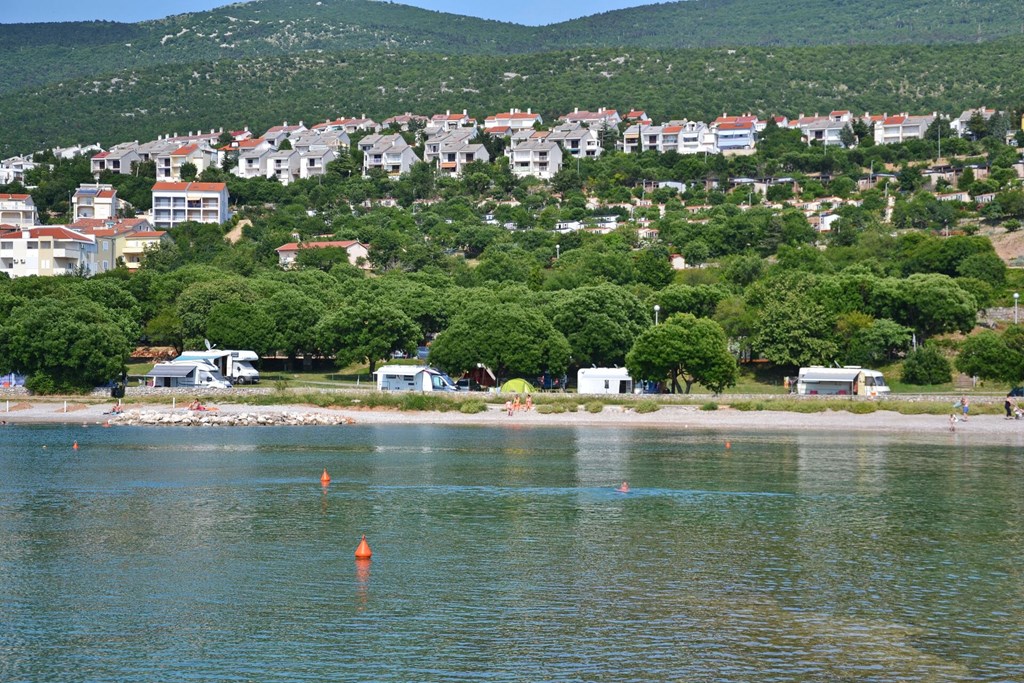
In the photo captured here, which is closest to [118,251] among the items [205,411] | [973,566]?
[205,411]

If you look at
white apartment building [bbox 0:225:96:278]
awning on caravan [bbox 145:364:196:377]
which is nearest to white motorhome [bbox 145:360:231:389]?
awning on caravan [bbox 145:364:196:377]

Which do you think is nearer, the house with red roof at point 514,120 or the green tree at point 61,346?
the green tree at point 61,346

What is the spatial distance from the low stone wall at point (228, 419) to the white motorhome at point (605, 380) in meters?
13.7

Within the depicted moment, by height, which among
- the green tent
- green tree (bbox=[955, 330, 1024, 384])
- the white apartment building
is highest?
the white apartment building

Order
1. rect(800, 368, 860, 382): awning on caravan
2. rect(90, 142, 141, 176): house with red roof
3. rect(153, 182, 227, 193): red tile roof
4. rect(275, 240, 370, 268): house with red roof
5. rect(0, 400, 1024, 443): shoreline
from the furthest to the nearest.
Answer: rect(90, 142, 141, 176): house with red roof, rect(153, 182, 227, 193): red tile roof, rect(275, 240, 370, 268): house with red roof, rect(800, 368, 860, 382): awning on caravan, rect(0, 400, 1024, 443): shoreline

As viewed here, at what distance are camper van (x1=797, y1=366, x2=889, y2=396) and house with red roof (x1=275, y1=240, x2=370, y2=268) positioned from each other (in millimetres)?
51179

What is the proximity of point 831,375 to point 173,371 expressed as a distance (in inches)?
1438

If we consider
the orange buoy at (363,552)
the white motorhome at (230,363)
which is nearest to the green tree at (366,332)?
the white motorhome at (230,363)

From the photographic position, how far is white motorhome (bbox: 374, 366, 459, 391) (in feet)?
229

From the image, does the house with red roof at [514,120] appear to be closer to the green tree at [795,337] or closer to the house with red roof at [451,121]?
the house with red roof at [451,121]

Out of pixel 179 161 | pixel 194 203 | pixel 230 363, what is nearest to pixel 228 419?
pixel 230 363

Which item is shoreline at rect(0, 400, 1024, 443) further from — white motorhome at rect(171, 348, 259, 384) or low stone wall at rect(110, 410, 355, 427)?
white motorhome at rect(171, 348, 259, 384)

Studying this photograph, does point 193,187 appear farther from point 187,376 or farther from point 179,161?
point 187,376

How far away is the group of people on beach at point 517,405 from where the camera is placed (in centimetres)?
6475
